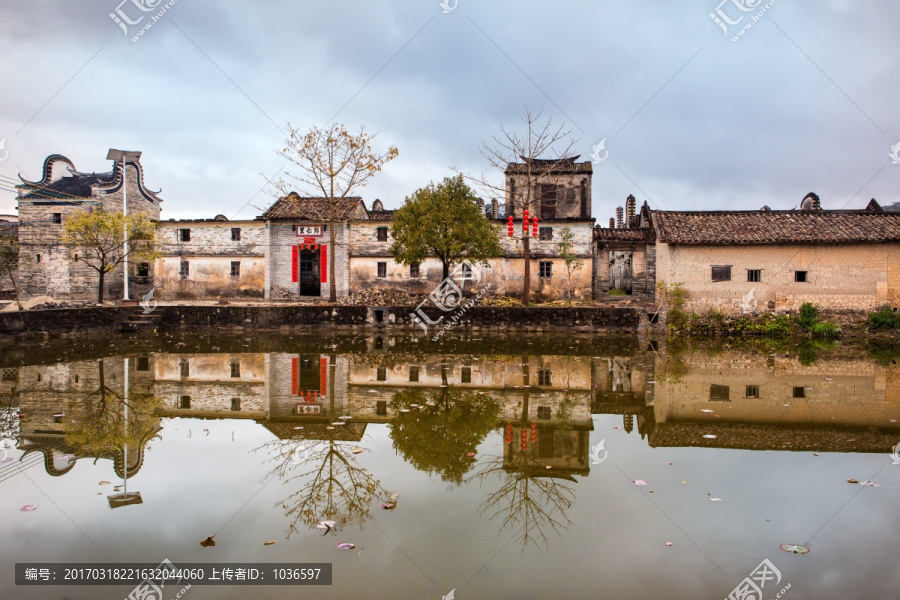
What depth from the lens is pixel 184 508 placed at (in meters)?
4.46

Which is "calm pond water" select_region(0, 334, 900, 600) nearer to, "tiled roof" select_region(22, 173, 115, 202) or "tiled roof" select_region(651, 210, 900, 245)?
"tiled roof" select_region(651, 210, 900, 245)

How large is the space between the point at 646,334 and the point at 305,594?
18.1 meters

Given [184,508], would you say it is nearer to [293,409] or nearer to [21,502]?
[21,502]

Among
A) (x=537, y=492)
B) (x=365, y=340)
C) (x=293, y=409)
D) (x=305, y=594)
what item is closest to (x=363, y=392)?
(x=293, y=409)

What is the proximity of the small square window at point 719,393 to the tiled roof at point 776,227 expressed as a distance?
13.1 metres

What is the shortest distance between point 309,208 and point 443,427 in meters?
24.0

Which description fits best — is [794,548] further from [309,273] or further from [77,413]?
[309,273]

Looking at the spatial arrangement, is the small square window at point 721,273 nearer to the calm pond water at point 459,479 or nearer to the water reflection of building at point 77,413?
the calm pond water at point 459,479

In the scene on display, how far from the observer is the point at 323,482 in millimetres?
5082

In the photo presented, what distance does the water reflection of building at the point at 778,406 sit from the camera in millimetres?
6449

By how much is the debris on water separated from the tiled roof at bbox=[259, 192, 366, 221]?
25.8 meters

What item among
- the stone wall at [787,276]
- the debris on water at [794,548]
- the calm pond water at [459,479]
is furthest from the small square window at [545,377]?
the stone wall at [787,276]

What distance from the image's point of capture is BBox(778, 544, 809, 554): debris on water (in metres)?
3.78

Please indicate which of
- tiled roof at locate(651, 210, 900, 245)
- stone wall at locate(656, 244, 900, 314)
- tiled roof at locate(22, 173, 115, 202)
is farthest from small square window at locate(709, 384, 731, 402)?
tiled roof at locate(22, 173, 115, 202)
